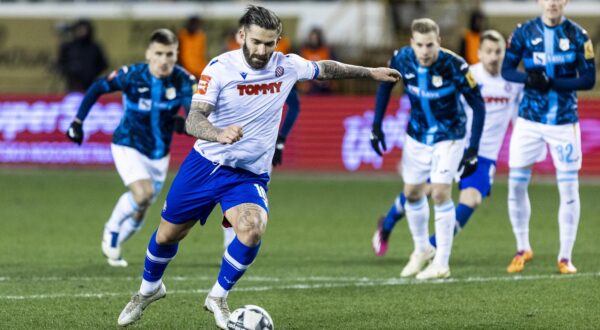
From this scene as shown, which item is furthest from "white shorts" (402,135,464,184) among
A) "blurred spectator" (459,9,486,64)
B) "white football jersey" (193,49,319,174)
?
"blurred spectator" (459,9,486,64)

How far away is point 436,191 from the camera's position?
10453 millimetres

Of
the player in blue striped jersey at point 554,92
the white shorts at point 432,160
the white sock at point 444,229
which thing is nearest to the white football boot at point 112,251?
the white shorts at point 432,160

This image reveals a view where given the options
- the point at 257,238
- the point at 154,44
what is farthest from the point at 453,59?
the point at 257,238

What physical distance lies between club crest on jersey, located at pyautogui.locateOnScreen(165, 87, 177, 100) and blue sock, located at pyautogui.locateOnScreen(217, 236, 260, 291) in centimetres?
366

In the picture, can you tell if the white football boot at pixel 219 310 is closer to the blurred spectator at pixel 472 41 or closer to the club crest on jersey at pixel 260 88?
the club crest on jersey at pixel 260 88

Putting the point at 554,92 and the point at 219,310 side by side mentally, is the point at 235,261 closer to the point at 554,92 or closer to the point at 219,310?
the point at 219,310

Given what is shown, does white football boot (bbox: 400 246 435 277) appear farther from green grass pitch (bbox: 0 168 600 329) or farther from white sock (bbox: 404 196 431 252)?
green grass pitch (bbox: 0 168 600 329)

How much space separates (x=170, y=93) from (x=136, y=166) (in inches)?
29.3

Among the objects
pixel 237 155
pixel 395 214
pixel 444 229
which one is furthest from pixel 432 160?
pixel 237 155

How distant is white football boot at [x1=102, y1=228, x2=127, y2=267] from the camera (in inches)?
444

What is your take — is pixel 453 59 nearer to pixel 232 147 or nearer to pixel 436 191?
pixel 436 191

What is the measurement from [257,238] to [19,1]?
81.1 feet

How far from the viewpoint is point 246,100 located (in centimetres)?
786

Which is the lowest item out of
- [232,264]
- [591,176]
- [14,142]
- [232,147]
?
[14,142]
